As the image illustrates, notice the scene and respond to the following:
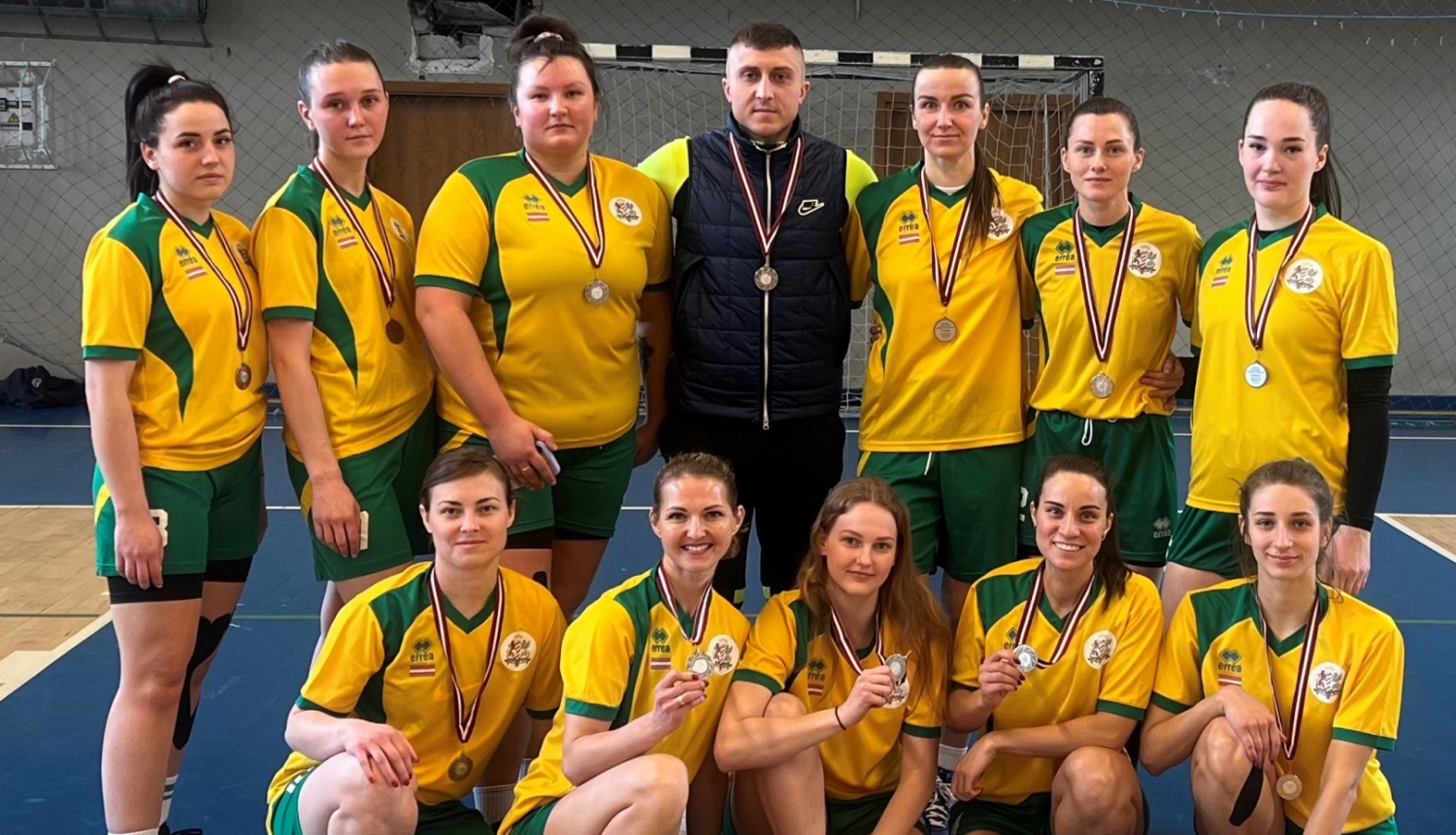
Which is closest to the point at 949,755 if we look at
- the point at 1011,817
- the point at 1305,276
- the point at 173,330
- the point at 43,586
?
the point at 1011,817

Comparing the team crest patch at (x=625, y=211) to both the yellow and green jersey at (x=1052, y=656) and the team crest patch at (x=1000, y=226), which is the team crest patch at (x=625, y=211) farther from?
the yellow and green jersey at (x=1052, y=656)

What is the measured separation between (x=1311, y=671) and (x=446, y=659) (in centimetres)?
190

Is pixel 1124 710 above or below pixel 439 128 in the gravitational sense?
below

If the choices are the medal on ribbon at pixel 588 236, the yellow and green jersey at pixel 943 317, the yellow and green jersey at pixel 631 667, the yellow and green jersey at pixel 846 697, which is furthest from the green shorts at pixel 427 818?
the yellow and green jersey at pixel 943 317

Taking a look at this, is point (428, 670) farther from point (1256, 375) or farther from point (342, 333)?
point (1256, 375)

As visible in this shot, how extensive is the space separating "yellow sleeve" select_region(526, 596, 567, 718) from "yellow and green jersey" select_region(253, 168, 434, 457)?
61 centimetres

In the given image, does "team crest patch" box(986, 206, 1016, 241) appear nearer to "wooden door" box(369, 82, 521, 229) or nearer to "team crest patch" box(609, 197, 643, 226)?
"team crest patch" box(609, 197, 643, 226)

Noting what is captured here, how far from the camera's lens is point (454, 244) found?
294 cm

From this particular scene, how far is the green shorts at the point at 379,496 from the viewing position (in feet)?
9.48

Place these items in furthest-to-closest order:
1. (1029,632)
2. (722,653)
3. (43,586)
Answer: (43,586) < (1029,632) < (722,653)

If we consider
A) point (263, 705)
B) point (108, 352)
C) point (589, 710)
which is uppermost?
point (108, 352)

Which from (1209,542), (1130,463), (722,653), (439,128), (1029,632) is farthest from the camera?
(439,128)

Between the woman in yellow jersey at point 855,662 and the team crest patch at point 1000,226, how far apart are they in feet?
2.47

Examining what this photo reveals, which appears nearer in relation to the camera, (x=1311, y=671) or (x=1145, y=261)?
(x=1311, y=671)
